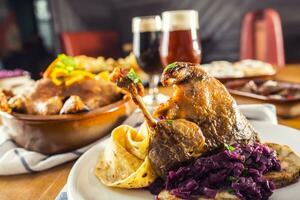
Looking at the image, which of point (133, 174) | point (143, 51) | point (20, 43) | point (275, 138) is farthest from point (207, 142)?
point (20, 43)

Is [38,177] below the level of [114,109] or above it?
below

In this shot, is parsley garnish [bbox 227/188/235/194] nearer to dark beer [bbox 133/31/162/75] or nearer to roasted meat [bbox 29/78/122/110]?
roasted meat [bbox 29/78/122/110]

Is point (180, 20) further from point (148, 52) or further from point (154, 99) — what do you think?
point (154, 99)

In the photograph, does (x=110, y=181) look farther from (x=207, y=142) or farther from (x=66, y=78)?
(x=66, y=78)

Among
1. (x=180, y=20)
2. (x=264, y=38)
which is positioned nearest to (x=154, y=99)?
(x=180, y=20)

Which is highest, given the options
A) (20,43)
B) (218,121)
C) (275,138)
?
(218,121)

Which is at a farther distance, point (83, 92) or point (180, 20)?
point (180, 20)
